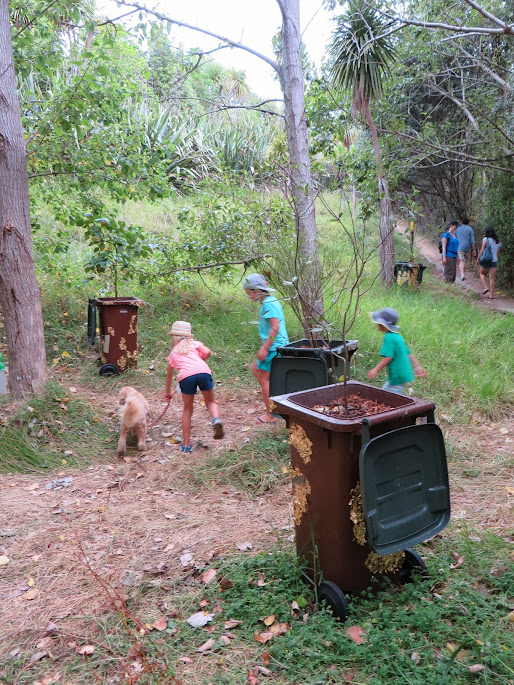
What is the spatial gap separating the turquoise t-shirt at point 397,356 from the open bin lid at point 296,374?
0.56 meters

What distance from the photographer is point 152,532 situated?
3650 millimetres

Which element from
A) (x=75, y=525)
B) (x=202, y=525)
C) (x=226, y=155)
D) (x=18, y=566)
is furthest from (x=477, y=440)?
(x=226, y=155)

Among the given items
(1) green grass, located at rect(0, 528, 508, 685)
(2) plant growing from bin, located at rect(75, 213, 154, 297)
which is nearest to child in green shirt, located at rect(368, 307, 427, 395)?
(1) green grass, located at rect(0, 528, 508, 685)

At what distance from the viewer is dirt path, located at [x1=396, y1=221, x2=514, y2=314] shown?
38.2 ft

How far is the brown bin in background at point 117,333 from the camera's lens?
7.16 m

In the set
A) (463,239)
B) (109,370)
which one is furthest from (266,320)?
(463,239)

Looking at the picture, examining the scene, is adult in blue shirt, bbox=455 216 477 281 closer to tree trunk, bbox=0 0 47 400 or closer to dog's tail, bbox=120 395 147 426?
dog's tail, bbox=120 395 147 426

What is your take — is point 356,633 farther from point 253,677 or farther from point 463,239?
point 463,239

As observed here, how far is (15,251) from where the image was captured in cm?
561

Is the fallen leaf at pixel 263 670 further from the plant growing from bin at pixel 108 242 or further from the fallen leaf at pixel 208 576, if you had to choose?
the plant growing from bin at pixel 108 242

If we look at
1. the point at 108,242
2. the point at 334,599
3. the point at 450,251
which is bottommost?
the point at 334,599

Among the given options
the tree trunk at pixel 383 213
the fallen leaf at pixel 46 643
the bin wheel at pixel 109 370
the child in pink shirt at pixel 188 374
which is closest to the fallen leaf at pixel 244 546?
the fallen leaf at pixel 46 643

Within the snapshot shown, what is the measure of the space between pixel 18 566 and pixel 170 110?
15232 millimetres

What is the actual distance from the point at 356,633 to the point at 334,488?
2.11ft
